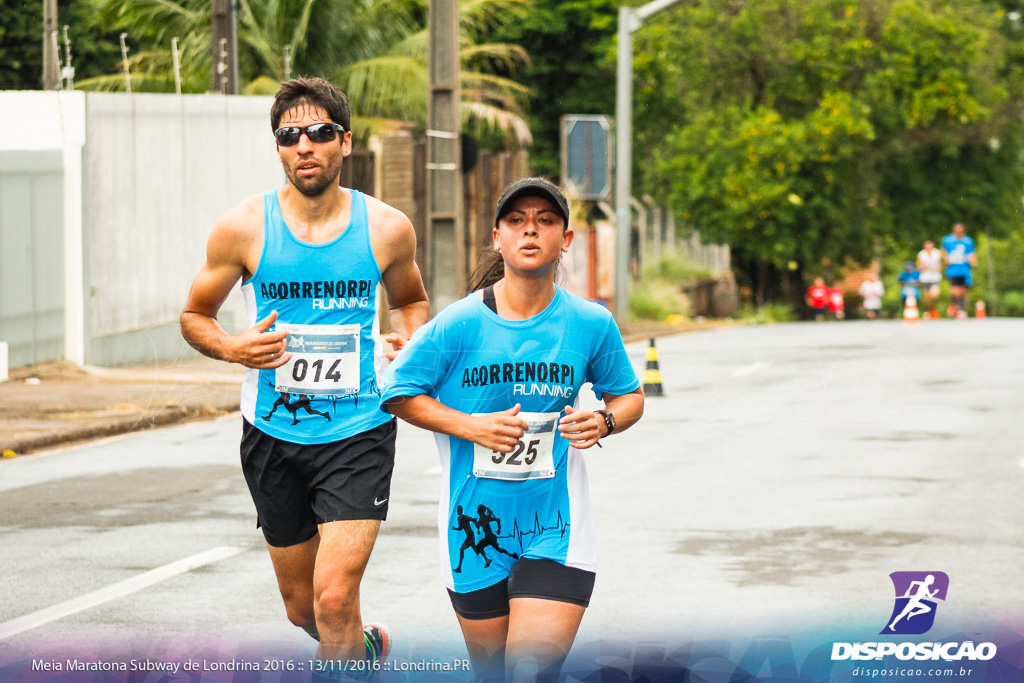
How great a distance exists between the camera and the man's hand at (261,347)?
4.42 meters

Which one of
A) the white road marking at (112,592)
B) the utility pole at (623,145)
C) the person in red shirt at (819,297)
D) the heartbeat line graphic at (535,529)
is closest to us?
the heartbeat line graphic at (535,529)

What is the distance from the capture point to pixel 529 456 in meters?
4.02

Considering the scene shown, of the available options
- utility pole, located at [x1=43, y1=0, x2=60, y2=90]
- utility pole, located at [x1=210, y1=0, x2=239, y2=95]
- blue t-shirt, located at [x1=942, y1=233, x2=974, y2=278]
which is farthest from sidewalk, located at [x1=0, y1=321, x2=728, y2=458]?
blue t-shirt, located at [x1=942, y1=233, x2=974, y2=278]

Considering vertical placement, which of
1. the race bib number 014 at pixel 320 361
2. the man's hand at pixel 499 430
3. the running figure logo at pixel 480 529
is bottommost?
the running figure logo at pixel 480 529

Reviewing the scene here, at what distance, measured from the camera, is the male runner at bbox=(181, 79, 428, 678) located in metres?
4.57

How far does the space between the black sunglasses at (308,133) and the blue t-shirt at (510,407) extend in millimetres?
753

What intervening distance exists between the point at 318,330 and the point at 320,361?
0.10m

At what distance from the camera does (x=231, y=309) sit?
1449 centimetres

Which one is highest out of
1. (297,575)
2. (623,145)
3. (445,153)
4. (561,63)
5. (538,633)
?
(561,63)

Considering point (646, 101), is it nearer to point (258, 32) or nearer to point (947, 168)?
point (947, 168)

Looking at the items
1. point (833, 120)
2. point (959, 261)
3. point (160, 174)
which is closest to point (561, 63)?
point (833, 120)

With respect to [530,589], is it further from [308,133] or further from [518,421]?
[308,133]

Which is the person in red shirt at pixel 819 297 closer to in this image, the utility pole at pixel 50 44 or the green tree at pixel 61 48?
the green tree at pixel 61 48

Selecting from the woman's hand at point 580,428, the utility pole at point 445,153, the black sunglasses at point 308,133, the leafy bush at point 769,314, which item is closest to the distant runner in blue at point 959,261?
the leafy bush at point 769,314
